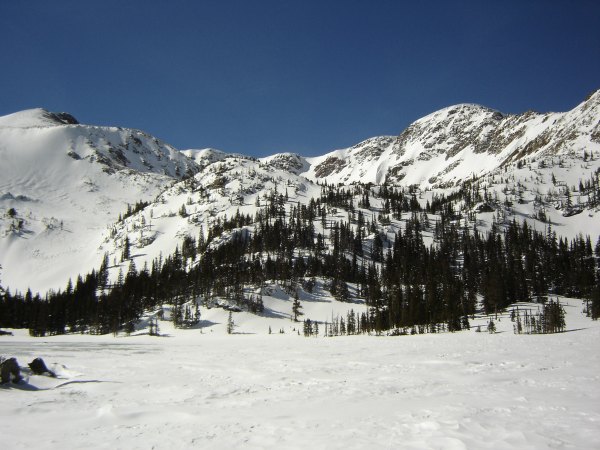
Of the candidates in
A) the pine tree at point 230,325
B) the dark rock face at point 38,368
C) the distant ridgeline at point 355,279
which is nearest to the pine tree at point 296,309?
the distant ridgeline at point 355,279

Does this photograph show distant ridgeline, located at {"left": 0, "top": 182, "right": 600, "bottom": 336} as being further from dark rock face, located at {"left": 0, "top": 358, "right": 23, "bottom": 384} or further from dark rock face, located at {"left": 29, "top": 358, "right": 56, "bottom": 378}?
dark rock face, located at {"left": 0, "top": 358, "right": 23, "bottom": 384}

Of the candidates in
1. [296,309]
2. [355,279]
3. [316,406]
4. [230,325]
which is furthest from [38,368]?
[355,279]

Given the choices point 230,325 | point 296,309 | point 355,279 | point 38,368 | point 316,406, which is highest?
point 355,279

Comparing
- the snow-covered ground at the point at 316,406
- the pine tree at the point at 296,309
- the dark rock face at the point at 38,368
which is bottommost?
the snow-covered ground at the point at 316,406

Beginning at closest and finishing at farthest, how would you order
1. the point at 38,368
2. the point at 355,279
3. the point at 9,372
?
1. the point at 9,372
2. the point at 38,368
3. the point at 355,279

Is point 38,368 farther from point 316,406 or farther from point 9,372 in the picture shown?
point 316,406

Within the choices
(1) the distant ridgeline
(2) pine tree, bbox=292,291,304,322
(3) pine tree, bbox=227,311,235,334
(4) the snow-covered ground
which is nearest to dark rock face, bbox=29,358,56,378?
(4) the snow-covered ground

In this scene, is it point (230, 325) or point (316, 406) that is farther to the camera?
point (230, 325)

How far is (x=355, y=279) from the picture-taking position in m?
155

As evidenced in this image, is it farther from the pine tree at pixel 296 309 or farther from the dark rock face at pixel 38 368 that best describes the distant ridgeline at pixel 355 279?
the dark rock face at pixel 38 368

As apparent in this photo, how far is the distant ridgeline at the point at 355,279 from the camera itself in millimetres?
103000

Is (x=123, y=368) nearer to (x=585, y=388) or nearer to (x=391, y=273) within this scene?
(x=585, y=388)

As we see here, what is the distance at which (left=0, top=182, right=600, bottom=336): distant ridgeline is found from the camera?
10300 cm

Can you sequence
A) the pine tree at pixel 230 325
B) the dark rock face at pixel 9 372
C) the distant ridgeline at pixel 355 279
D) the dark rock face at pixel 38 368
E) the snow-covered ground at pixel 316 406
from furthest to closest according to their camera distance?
the distant ridgeline at pixel 355 279 < the pine tree at pixel 230 325 < the dark rock face at pixel 38 368 < the dark rock face at pixel 9 372 < the snow-covered ground at pixel 316 406
